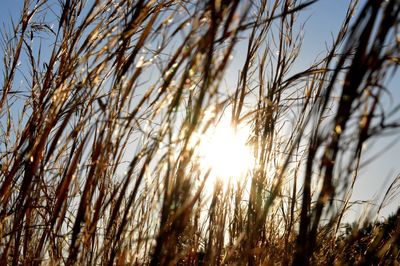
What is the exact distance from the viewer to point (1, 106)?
182cm

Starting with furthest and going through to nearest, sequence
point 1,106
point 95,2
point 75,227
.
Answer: point 1,106
point 95,2
point 75,227

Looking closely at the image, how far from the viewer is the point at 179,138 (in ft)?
2.81

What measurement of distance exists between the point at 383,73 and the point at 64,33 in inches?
48.2

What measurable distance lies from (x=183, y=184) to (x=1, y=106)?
4.23 ft

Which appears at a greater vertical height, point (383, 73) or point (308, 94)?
point (308, 94)

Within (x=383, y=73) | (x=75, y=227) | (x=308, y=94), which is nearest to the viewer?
(x=383, y=73)

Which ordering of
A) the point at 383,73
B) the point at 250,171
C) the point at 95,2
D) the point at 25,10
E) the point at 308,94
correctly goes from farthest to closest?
1. the point at 25,10
2. the point at 250,171
3. the point at 308,94
4. the point at 95,2
5. the point at 383,73

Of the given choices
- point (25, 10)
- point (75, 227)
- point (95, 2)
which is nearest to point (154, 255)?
point (75, 227)

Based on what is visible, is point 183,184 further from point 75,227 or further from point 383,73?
point 383,73

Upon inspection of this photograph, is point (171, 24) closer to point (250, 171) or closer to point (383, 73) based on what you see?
point (383, 73)

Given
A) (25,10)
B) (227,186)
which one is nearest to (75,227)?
(227,186)

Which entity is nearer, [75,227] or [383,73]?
[383,73]

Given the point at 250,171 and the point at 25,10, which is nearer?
the point at 250,171

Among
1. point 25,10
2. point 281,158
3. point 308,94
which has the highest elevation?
point 25,10
